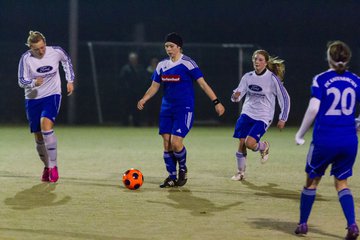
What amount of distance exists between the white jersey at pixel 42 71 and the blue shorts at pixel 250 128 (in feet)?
8.22

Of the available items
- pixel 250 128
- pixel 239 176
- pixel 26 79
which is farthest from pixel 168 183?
pixel 26 79

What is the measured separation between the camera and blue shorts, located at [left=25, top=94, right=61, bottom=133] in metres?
10.5

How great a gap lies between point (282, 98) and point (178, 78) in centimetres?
154

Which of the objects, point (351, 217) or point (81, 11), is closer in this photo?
point (351, 217)

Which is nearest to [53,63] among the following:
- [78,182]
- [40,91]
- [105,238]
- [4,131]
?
[40,91]

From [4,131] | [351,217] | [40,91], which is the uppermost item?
[40,91]

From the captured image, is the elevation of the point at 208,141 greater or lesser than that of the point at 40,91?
lesser

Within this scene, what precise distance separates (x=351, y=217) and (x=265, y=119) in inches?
155

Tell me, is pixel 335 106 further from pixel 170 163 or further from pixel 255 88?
pixel 255 88

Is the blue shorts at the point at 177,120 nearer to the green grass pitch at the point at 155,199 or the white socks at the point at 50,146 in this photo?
the green grass pitch at the point at 155,199

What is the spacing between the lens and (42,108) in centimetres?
1052

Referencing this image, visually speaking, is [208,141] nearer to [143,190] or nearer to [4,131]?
[4,131]

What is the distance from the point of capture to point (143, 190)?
9797 mm

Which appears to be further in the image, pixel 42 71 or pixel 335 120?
pixel 42 71
